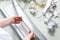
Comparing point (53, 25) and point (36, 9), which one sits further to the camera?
point (36, 9)

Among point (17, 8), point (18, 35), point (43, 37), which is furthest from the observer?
point (17, 8)

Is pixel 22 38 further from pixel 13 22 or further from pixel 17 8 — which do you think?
pixel 17 8

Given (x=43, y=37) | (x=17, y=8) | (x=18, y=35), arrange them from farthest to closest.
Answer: (x=17, y=8), (x=18, y=35), (x=43, y=37)

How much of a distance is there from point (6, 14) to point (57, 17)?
454mm

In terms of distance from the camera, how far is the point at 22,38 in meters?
1.06

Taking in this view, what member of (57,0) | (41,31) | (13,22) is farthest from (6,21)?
(57,0)

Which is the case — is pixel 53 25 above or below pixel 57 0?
below

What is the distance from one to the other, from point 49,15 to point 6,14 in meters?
0.40

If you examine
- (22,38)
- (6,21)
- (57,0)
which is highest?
(57,0)

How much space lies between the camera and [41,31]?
101 centimetres

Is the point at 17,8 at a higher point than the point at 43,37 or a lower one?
higher

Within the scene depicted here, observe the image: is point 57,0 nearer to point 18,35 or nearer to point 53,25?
point 53,25

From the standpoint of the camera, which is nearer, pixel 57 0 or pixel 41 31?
pixel 41 31

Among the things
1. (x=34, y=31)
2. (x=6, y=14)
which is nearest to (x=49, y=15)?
(x=34, y=31)
